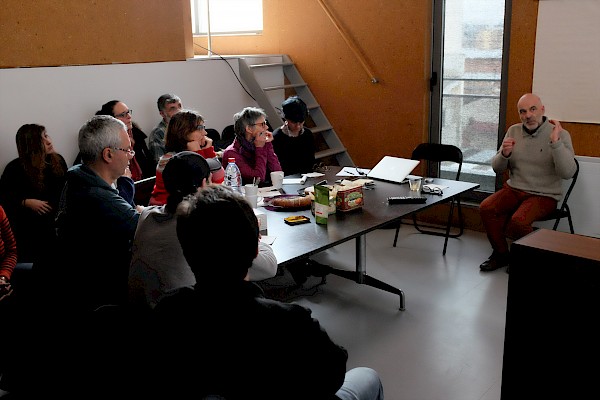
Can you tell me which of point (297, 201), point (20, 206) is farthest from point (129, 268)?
point (20, 206)

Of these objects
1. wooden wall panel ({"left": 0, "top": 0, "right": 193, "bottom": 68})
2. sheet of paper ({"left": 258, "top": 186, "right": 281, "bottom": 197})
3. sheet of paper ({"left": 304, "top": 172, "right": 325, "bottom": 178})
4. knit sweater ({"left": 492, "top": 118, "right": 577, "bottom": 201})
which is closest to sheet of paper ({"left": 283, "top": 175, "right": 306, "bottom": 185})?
sheet of paper ({"left": 304, "top": 172, "right": 325, "bottom": 178})

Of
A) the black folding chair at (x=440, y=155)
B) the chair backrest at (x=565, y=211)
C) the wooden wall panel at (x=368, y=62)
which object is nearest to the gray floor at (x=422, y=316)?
the black folding chair at (x=440, y=155)

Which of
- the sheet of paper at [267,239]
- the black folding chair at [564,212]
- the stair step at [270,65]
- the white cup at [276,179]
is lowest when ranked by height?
the black folding chair at [564,212]

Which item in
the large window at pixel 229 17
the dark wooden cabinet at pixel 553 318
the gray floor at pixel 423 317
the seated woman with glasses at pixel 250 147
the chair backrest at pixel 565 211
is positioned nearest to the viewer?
the dark wooden cabinet at pixel 553 318

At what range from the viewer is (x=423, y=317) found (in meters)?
3.89

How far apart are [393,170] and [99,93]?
101 inches

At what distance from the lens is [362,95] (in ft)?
20.4

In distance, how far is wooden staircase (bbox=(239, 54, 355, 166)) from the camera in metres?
6.28

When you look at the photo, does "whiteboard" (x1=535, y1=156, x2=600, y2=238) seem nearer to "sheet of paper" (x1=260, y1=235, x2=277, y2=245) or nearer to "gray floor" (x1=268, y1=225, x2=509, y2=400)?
"gray floor" (x1=268, y1=225, x2=509, y2=400)

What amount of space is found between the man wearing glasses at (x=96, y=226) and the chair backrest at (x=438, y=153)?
10.4ft

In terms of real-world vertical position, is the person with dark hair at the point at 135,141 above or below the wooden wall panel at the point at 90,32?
below

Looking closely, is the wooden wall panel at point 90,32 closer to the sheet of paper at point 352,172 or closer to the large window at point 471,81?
the sheet of paper at point 352,172

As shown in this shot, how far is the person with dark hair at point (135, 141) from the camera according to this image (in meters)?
4.88

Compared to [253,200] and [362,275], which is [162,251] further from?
[362,275]
